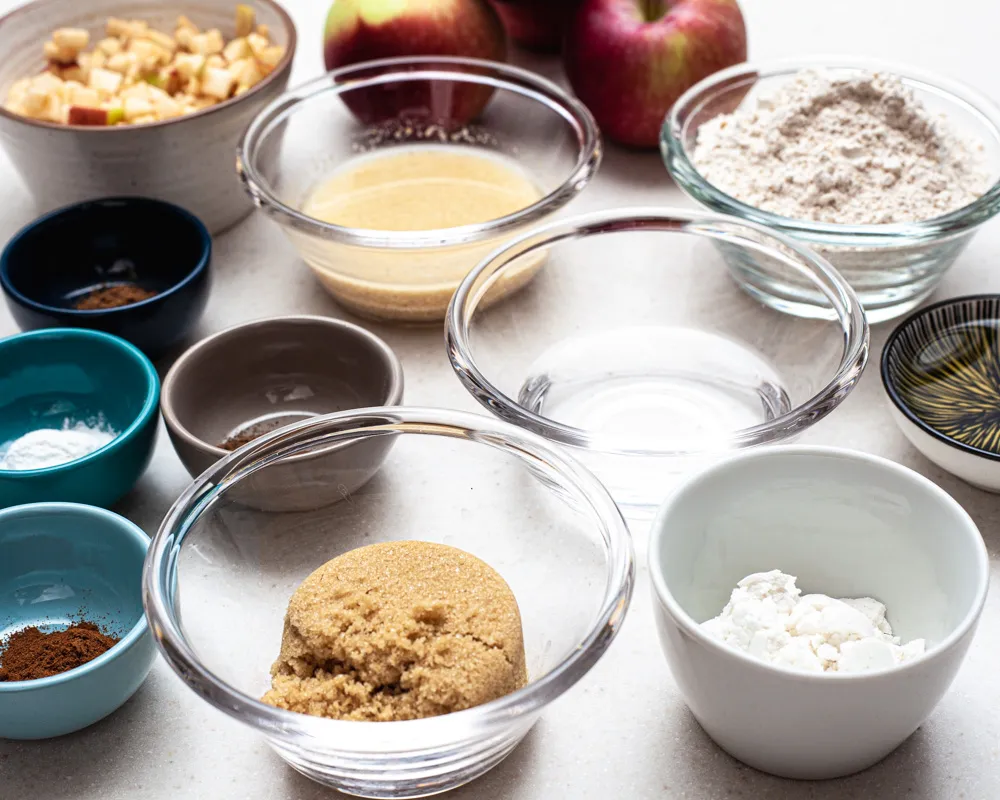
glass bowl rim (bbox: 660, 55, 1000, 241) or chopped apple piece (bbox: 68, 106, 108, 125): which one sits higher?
chopped apple piece (bbox: 68, 106, 108, 125)

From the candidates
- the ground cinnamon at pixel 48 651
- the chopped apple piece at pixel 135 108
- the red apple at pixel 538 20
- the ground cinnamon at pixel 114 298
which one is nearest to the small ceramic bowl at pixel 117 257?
the ground cinnamon at pixel 114 298

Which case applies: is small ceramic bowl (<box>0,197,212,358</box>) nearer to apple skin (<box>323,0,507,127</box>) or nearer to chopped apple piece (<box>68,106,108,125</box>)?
chopped apple piece (<box>68,106,108,125</box>)

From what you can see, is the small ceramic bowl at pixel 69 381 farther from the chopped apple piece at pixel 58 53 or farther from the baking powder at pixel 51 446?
the chopped apple piece at pixel 58 53

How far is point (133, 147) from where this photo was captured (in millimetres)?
1192

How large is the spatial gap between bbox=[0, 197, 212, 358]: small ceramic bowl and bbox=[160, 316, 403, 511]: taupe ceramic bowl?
0.30ft

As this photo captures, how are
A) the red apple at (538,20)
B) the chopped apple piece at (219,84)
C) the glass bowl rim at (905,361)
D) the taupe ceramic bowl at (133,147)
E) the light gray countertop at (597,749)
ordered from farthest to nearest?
1. the red apple at (538,20)
2. the chopped apple piece at (219,84)
3. the taupe ceramic bowl at (133,147)
4. the glass bowl rim at (905,361)
5. the light gray countertop at (597,749)

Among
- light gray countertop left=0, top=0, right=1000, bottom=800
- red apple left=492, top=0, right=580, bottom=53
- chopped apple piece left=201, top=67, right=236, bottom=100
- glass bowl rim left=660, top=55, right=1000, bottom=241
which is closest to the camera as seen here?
light gray countertop left=0, top=0, right=1000, bottom=800

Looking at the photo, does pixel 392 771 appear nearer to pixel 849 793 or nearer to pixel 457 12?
pixel 849 793

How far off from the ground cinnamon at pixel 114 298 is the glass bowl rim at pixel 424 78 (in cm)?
15

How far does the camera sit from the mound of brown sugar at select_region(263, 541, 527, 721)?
730 millimetres


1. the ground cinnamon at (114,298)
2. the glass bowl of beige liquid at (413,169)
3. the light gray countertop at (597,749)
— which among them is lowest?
the light gray countertop at (597,749)

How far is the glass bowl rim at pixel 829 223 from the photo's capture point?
104cm

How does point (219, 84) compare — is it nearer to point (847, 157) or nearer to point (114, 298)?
point (114, 298)

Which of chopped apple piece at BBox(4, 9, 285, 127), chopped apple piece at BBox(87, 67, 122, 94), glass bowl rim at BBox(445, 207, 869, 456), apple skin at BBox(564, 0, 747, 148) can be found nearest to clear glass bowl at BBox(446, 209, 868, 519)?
glass bowl rim at BBox(445, 207, 869, 456)
